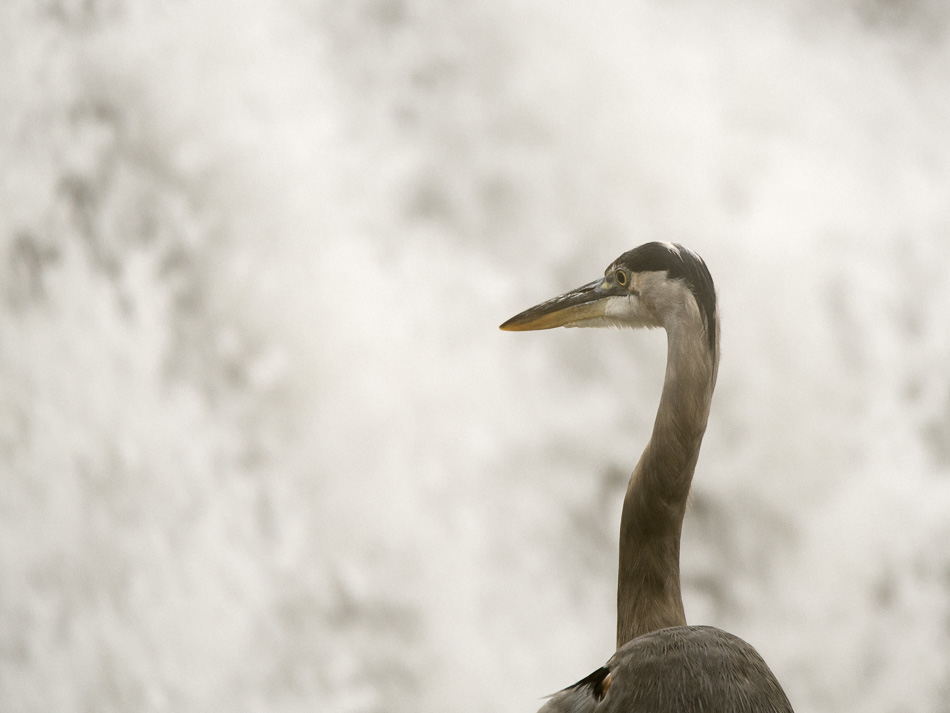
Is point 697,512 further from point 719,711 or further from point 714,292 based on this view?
point 719,711

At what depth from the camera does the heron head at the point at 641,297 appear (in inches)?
56.3

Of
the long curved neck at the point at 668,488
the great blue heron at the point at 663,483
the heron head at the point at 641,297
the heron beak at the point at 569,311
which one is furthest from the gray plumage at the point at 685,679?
the heron beak at the point at 569,311

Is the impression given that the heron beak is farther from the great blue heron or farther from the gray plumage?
the gray plumage

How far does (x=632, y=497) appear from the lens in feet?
4.75

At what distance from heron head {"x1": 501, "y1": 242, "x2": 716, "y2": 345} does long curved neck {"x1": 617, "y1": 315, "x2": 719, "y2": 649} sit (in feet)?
0.17

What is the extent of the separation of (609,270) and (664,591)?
0.71 meters

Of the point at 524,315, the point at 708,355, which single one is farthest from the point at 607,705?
the point at 524,315

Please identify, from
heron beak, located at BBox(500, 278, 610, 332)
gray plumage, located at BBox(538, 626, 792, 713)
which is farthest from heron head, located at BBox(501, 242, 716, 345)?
gray plumage, located at BBox(538, 626, 792, 713)

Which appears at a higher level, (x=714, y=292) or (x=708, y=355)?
(x=714, y=292)

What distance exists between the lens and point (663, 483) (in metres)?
1.40

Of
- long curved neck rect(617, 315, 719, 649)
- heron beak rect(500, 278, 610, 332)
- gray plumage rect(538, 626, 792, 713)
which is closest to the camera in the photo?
gray plumage rect(538, 626, 792, 713)

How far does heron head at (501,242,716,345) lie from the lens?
1.43 m

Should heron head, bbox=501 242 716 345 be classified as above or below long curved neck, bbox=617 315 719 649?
above

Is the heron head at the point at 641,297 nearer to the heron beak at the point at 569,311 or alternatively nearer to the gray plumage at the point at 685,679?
the heron beak at the point at 569,311
